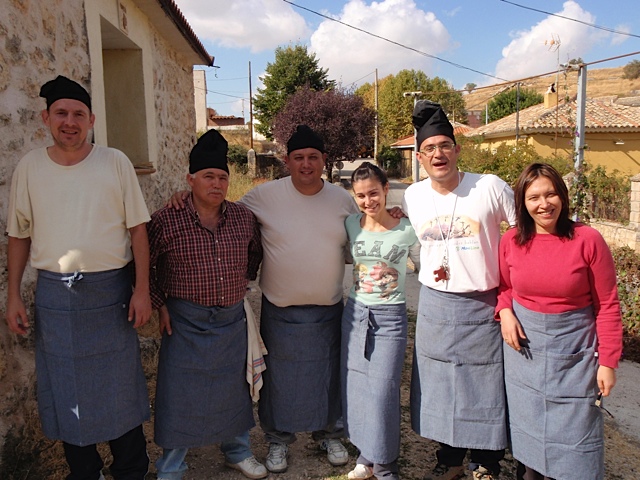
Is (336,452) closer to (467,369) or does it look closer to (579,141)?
(467,369)

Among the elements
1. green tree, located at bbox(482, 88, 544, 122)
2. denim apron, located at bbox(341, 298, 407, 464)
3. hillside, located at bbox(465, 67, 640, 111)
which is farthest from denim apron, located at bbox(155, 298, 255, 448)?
hillside, located at bbox(465, 67, 640, 111)

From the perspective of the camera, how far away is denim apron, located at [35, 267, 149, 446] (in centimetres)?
204

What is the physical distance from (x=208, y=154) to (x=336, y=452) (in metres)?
1.63

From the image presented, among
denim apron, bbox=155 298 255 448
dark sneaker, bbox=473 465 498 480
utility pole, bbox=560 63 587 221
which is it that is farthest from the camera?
utility pole, bbox=560 63 587 221

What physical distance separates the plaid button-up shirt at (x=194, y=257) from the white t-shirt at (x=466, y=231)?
34.1 inches

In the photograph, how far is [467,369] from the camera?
227cm

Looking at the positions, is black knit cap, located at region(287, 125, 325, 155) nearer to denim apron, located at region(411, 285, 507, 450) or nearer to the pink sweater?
denim apron, located at region(411, 285, 507, 450)

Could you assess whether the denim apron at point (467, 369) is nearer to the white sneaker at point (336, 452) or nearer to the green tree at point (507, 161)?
the white sneaker at point (336, 452)

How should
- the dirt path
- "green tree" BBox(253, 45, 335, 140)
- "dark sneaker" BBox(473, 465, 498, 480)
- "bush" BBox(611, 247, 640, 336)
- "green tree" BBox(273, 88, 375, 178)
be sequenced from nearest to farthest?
1. "dark sneaker" BBox(473, 465, 498, 480)
2. the dirt path
3. "bush" BBox(611, 247, 640, 336)
4. "green tree" BBox(273, 88, 375, 178)
5. "green tree" BBox(253, 45, 335, 140)

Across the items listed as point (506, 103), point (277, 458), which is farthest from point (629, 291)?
point (506, 103)

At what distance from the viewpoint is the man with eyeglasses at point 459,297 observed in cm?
224

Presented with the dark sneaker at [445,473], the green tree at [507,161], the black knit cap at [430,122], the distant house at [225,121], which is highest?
the distant house at [225,121]

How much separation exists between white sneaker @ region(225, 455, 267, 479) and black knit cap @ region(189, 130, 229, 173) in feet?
4.74

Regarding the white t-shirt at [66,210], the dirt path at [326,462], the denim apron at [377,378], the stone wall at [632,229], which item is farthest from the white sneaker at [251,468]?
the stone wall at [632,229]
